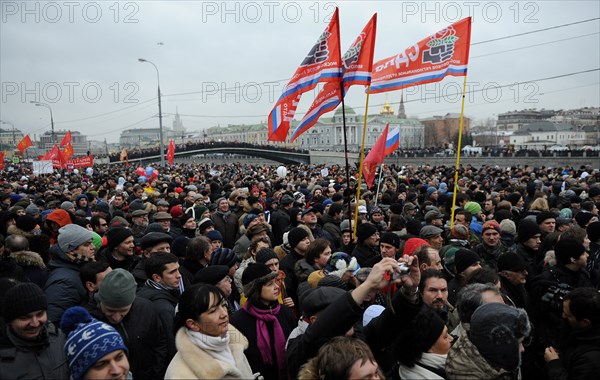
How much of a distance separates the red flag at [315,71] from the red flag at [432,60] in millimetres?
1634

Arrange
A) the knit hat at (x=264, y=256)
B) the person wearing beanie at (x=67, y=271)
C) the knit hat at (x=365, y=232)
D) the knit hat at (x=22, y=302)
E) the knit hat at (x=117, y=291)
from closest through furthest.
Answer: the knit hat at (x=22, y=302) → the knit hat at (x=117, y=291) → the person wearing beanie at (x=67, y=271) → the knit hat at (x=264, y=256) → the knit hat at (x=365, y=232)

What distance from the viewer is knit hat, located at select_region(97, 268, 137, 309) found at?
3164 millimetres

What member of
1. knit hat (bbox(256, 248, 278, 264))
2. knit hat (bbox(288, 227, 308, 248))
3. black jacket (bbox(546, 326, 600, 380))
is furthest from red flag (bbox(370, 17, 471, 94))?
black jacket (bbox(546, 326, 600, 380))

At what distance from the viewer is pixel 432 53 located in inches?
311

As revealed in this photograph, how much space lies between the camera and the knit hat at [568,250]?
14.2 ft

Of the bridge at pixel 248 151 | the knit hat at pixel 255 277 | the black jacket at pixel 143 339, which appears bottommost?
the bridge at pixel 248 151

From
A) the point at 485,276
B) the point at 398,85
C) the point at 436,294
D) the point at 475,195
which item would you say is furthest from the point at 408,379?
the point at 475,195

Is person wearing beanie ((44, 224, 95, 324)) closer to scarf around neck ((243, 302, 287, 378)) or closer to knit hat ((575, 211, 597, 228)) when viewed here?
scarf around neck ((243, 302, 287, 378))

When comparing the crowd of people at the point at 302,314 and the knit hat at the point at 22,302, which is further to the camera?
the knit hat at the point at 22,302

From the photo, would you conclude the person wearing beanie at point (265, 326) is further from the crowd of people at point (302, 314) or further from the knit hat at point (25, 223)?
the knit hat at point (25, 223)

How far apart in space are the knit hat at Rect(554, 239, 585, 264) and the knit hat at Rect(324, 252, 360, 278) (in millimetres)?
2048

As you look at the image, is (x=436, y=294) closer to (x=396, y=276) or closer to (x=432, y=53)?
(x=396, y=276)

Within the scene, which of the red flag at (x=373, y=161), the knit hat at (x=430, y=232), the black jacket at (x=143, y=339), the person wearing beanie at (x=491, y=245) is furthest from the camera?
the red flag at (x=373, y=161)

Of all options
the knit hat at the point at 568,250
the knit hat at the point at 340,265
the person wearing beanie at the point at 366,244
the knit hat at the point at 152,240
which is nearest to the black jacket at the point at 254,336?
the knit hat at the point at 340,265
